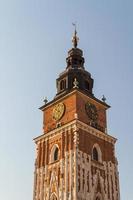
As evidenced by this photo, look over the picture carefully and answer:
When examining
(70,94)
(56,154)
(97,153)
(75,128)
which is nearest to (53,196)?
(56,154)

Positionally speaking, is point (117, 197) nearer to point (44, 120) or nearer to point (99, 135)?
point (99, 135)

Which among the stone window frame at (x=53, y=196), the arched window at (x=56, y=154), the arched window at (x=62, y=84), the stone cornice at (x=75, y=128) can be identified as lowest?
the stone window frame at (x=53, y=196)

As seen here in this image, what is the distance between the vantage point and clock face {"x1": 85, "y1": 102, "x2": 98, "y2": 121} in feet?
142

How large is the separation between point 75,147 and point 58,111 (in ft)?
19.8

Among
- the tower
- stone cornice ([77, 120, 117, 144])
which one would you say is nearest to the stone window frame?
the tower

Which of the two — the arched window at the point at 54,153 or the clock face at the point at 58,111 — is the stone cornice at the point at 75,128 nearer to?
the arched window at the point at 54,153

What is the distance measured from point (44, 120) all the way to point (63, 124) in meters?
3.61

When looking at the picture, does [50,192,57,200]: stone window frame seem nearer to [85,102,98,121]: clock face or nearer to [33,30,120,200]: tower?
[33,30,120,200]: tower

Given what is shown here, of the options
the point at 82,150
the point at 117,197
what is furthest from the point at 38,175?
the point at 117,197

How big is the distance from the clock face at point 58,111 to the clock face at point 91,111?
257 centimetres

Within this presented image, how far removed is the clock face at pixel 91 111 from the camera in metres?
43.2

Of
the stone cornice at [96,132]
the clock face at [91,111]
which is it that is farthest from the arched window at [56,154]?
the clock face at [91,111]

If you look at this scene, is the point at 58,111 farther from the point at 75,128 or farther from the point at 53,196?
the point at 53,196

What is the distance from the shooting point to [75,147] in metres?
39.2
